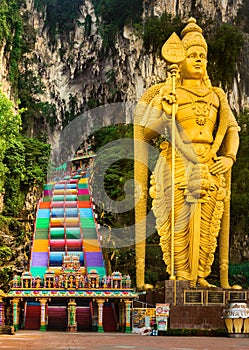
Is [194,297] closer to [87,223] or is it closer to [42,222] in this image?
[87,223]

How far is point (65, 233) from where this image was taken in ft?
63.5

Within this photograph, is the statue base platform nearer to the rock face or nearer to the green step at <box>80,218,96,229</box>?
the green step at <box>80,218,96,229</box>

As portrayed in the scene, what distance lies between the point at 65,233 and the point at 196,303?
8.51 m

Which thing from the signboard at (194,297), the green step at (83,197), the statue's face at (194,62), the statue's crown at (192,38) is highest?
the statue's crown at (192,38)

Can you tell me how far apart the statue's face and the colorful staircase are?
5889mm

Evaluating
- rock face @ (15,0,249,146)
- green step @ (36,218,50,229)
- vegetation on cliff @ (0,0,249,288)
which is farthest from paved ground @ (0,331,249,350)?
rock face @ (15,0,249,146)

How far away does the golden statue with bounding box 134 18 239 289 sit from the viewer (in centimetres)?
1267

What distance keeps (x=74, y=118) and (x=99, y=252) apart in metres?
24.9

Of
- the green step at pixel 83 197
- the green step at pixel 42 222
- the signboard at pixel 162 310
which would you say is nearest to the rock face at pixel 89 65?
the green step at pixel 83 197

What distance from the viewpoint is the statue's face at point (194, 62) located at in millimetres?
13109

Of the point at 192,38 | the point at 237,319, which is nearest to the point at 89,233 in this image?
the point at 192,38

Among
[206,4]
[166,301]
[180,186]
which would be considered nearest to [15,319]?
[166,301]

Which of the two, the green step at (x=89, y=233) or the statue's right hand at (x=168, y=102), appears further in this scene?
the green step at (x=89, y=233)

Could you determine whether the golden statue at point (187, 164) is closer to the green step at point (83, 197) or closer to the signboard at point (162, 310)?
the signboard at point (162, 310)
